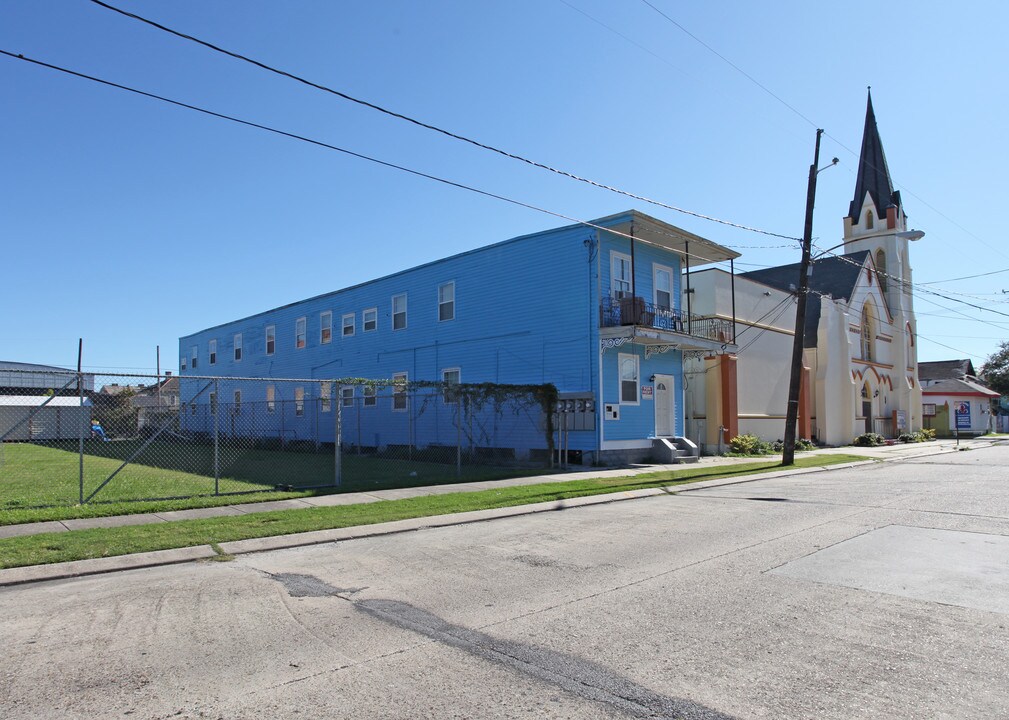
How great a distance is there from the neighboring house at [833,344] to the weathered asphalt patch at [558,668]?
61.5ft

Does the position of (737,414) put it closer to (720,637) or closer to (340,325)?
(340,325)

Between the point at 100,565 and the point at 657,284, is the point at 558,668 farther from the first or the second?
the point at 657,284

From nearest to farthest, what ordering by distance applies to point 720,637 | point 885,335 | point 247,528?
point 720,637, point 247,528, point 885,335

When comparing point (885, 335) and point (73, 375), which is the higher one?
point (885, 335)

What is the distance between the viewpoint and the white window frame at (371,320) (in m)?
30.2

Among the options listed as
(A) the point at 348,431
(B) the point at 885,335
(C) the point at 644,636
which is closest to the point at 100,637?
(C) the point at 644,636

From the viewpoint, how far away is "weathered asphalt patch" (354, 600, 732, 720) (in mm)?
4055

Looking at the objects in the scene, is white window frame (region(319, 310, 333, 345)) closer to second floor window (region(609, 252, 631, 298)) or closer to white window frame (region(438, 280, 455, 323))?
white window frame (region(438, 280, 455, 323))

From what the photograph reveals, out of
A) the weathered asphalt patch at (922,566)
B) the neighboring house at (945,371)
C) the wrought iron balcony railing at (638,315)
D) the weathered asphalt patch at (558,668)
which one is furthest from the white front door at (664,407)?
the neighboring house at (945,371)

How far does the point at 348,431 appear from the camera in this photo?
3008 centimetres

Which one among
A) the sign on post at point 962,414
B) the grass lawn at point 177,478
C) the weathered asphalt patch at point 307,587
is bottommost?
the weathered asphalt patch at point 307,587

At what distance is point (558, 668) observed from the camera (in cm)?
470

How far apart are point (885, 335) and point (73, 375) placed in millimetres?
46227

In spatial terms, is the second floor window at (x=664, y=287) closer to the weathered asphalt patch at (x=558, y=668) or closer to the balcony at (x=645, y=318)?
the balcony at (x=645, y=318)
